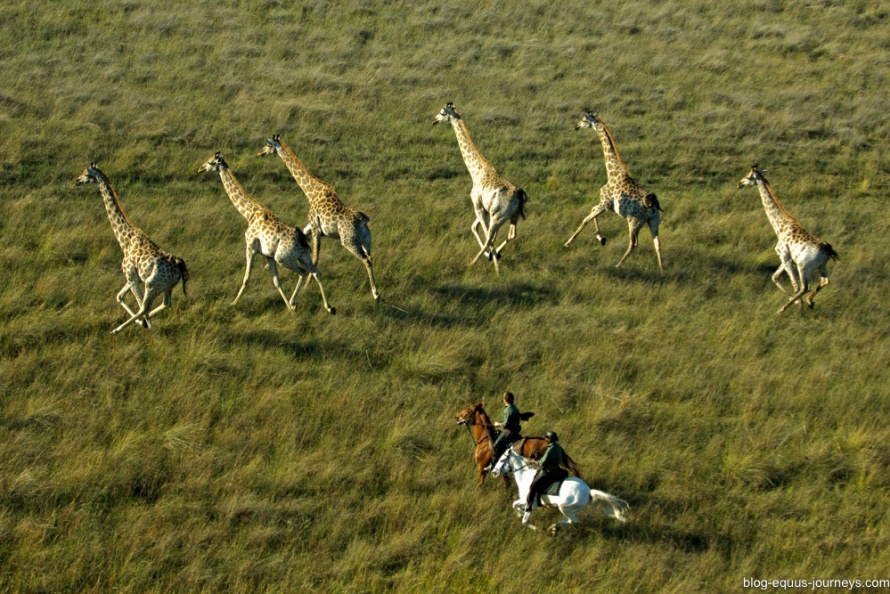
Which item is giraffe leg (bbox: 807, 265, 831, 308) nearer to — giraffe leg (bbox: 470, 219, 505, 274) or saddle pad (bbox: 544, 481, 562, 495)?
giraffe leg (bbox: 470, 219, 505, 274)

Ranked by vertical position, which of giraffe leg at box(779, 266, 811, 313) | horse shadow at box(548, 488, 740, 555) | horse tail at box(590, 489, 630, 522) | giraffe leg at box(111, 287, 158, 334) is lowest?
horse shadow at box(548, 488, 740, 555)

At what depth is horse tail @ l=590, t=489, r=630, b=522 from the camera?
9.41m

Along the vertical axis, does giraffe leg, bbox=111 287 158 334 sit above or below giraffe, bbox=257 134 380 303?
below

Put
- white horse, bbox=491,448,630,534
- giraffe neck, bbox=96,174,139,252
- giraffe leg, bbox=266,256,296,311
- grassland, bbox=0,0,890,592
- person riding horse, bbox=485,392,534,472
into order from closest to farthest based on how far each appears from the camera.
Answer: white horse, bbox=491,448,630,534
grassland, bbox=0,0,890,592
person riding horse, bbox=485,392,534,472
giraffe neck, bbox=96,174,139,252
giraffe leg, bbox=266,256,296,311

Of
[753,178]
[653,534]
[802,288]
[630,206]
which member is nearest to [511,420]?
[653,534]

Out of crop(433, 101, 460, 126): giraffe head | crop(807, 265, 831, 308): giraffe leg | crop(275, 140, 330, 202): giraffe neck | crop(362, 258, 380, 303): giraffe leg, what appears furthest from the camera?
crop(433, 101, 460, 126): giraffe head

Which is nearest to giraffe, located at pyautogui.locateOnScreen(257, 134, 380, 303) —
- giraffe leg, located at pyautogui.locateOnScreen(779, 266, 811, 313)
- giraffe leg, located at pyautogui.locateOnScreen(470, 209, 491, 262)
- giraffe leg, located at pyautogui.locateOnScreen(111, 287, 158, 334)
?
Result: giraffe leg, located at pyautogui.locateOnScreen(470, 209, 491, 262)

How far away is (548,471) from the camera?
9594 millimetres

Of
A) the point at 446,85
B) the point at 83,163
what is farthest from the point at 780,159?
the point at 83,163

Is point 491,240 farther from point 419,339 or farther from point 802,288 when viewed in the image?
point 802,288

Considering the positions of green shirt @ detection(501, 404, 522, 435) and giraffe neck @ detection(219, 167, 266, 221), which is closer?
green shirt @ detection(501, 404, 522, 435)

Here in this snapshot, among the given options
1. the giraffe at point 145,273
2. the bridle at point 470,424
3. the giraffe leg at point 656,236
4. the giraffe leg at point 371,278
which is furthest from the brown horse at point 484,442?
the giraffe leg at point 656,236

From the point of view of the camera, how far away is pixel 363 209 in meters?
17.7

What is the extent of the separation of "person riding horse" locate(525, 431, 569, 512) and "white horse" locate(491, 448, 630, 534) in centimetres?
7
